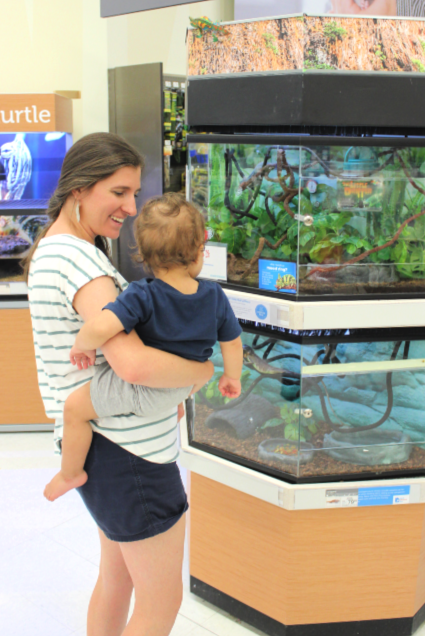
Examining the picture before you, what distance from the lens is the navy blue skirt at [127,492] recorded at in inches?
46.5

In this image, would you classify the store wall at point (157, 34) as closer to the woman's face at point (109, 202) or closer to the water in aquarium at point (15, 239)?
the water in aquarium at point (15, 239)

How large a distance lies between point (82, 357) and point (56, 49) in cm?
345

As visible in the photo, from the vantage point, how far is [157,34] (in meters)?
4.20

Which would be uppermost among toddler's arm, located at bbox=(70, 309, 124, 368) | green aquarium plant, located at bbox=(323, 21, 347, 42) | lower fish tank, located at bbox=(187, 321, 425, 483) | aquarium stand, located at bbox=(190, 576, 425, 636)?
green aquarium plant, located at bbox=(323, 21, 347, 42)

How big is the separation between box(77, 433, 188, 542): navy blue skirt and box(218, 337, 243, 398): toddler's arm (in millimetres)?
284

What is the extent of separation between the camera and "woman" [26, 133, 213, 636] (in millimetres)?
1104

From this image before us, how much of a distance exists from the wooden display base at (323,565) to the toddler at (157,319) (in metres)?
0.80

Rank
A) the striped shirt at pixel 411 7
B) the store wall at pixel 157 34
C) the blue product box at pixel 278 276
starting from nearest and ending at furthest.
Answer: the blue product box at pixel 278 276
the striped shirt at pixel 411 7
the store wall at pixel 157 34

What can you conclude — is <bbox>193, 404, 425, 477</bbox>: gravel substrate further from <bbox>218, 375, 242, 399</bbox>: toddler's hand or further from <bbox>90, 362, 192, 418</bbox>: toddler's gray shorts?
<bbox>90, 362, 192, 418</bbox>: toddler's gray shorts

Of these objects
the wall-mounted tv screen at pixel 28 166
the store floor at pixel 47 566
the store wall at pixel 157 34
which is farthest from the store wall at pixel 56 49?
the store floor at pixel 47 566

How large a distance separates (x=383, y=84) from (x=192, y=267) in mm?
799

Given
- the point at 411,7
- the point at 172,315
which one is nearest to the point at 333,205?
the point at 172,315

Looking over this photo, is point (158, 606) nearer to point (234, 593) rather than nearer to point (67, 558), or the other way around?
point (234, 593)

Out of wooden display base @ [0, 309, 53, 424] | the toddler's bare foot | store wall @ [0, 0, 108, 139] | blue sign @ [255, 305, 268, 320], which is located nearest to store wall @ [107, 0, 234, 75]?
store wall @ [0, 0, 108, 139]
